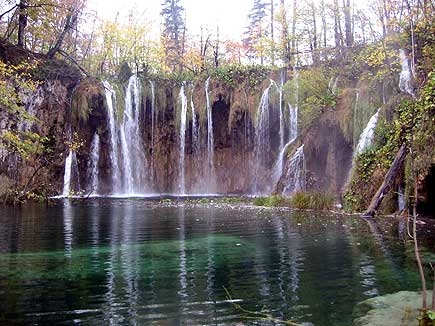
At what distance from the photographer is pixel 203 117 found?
33.2m

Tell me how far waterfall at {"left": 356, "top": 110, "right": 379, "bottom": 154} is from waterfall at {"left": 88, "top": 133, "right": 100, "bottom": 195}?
19.0 m

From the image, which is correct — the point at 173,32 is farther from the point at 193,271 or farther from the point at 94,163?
the point at 193,271

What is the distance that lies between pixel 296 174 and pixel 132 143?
1409 cm

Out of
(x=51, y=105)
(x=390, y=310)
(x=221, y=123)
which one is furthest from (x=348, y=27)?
(x=390, y=310)

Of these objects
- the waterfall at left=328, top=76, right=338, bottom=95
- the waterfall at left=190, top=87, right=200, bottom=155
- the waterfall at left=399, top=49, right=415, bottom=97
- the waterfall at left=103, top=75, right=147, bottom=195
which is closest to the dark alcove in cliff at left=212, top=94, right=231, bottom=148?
the waterfall at left=190, top=87, right=200, bottom=155

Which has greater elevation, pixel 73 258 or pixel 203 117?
pixel 203 117

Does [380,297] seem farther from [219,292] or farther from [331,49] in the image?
[331,49]

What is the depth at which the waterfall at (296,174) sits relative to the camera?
22.9 meters

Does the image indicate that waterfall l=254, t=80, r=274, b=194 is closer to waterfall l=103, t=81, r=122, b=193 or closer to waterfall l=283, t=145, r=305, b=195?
waterfall l=283, t=145, r=305, b=195

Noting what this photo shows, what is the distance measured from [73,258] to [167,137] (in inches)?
1030

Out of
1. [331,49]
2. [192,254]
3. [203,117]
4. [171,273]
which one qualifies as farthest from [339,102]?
[171,273]

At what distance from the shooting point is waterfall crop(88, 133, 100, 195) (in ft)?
105

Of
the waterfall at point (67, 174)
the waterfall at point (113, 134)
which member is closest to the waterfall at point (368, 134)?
the waterfall at point (113, 134)

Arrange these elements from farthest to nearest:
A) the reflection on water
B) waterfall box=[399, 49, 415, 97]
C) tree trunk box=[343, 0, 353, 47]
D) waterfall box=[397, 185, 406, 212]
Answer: tree trunk box=[343, 0, 353, 47] < waterfall box=[399, 49, 415, 97] < waterfall box=[397, 185, 406, 212] < the reflection on water
